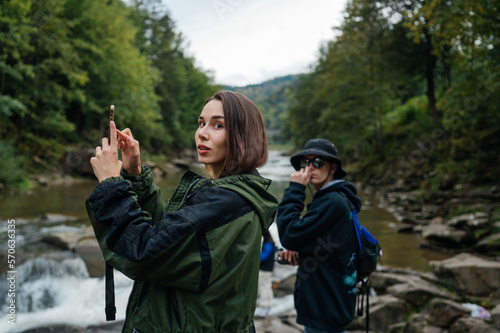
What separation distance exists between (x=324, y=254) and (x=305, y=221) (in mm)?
297

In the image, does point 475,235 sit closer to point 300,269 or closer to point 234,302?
point 300,269

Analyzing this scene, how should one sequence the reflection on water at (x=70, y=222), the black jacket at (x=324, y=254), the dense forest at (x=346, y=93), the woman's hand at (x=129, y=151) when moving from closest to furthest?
the woman's hand at (x=129, y=151), the black jacket at (x=324, y=254), the reflection on water at (x=70, y=222), the dense forest at (x=346, y=93)

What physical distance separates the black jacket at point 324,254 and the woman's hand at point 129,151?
1373 mm

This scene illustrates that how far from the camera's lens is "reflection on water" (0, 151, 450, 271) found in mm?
7816

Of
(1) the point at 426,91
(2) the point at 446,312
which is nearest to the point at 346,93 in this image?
(1) the point at 426,91

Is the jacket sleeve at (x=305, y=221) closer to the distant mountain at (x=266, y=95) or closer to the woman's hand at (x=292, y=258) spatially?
the woman's hand at (x=292, y=258)

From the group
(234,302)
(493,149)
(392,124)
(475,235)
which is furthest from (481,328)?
(392,124)

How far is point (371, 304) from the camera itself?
4.71 m

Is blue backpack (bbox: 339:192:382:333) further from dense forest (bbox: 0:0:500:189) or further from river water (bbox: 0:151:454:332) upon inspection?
dense forest (bbox: 0:0:500:189)

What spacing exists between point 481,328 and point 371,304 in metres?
1.36

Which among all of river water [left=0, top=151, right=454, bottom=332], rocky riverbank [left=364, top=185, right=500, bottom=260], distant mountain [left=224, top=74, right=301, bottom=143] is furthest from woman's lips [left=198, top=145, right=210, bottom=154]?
rocky riverbank [left=364, top=185, right=500, bottom=260]

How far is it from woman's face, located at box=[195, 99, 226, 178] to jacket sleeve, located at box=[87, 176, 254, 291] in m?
0.32

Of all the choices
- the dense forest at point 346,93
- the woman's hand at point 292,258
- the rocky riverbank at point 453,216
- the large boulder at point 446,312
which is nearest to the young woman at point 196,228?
the woman's hand at point 292,258

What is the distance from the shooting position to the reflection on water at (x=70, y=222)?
25.6ft
